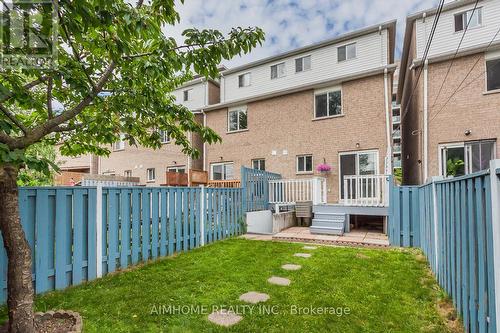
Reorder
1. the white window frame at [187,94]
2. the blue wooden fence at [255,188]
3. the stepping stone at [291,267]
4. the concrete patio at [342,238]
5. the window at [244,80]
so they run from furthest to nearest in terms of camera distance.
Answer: the white window frame at [187,94] < the window at [244,80] < the blue wooden fence at [255,188] < the concrete patio at [342,238] < the stepping stone at [291,267]

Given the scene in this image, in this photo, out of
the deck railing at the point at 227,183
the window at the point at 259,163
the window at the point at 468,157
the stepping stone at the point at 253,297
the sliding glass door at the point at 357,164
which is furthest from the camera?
the window at the point at 259,163

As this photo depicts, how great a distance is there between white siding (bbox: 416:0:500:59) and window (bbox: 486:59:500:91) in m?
0.72

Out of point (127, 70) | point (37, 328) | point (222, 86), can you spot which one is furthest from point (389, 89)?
point (37, 328)

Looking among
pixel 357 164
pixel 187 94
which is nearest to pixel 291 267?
pixel 357 164

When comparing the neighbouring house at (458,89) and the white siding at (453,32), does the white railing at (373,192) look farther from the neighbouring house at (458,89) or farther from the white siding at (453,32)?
the white siding at (453,32)

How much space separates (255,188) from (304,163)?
155 inches

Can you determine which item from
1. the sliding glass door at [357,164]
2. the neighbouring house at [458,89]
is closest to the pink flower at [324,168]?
the sliding glass door at [357,164]

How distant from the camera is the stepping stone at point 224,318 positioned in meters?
2.70

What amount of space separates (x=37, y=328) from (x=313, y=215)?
7.91m

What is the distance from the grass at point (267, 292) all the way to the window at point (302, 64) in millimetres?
9668

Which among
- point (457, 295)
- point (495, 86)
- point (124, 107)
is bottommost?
point (457, 295)

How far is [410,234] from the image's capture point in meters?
6.20

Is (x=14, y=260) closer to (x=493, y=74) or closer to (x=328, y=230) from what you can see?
(x=328, y=230)

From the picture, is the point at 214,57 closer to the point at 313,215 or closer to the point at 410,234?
the point at 410,234
